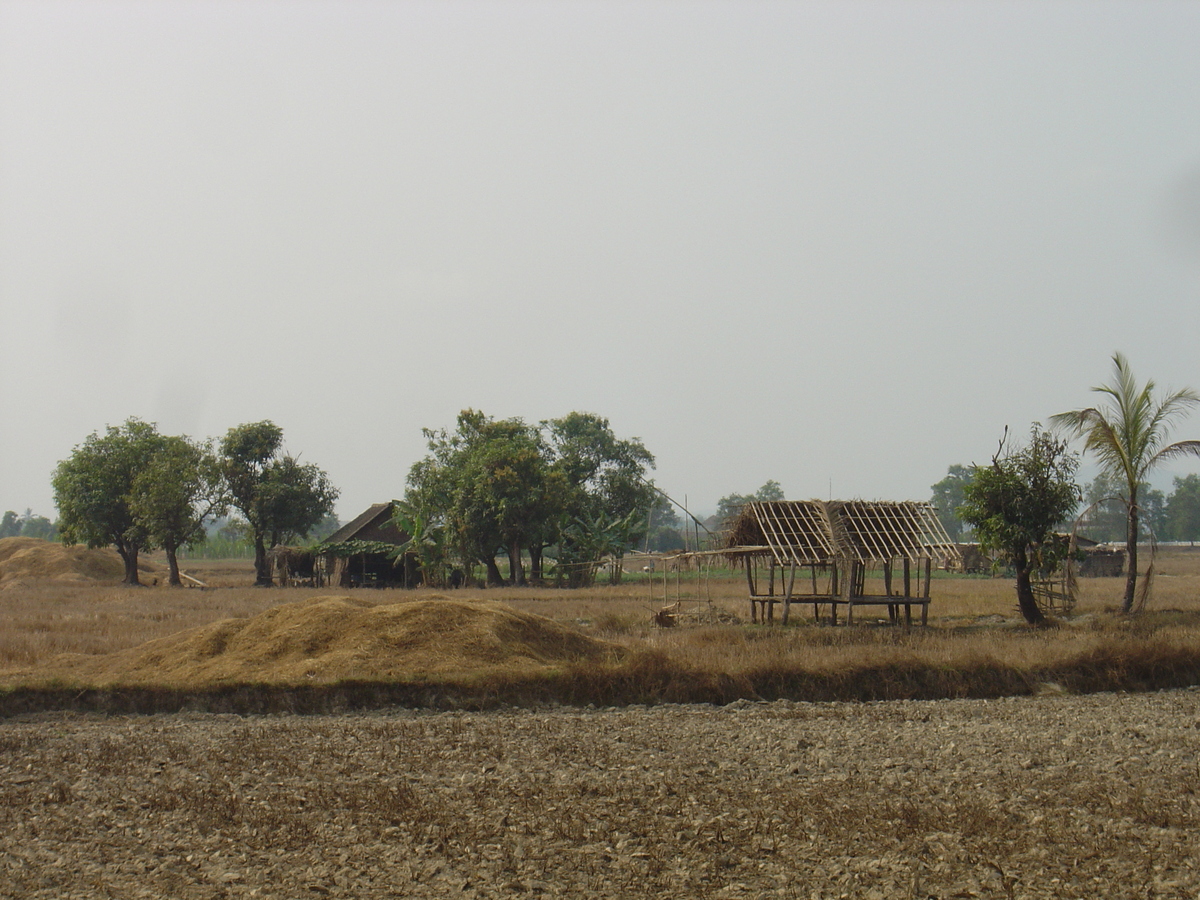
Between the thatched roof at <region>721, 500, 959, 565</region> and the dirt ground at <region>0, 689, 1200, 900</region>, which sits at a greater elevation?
the thatched roof at <region>721, 500, 959, 565</region>

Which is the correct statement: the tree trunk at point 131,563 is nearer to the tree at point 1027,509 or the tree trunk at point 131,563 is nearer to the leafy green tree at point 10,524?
Result: the tree at point 1027,509

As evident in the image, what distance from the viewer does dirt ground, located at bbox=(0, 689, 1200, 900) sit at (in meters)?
6.27

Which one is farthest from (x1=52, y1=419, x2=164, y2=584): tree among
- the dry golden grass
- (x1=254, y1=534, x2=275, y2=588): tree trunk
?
the dry golden grass

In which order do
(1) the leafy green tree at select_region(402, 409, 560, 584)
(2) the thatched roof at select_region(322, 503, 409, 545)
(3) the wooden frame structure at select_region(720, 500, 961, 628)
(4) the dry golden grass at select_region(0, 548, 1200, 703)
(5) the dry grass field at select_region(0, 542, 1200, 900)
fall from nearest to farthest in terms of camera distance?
(5) the dry grass field at select_region(0, 542, 1200, 900) < (4) the dry golden grass at select_region(0, 548, 1200, 703) < (3) the wooden frame structure at select_region(720, 500, 961, 628) < (1) the leafy green tree at select_region(402, 409, 560, 584) < (2) the thatched roof at select_region(322, 503, 409, 545)

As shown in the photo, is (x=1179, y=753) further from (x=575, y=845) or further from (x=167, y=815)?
(x=167, y=815)

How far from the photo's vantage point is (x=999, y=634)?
18.5m

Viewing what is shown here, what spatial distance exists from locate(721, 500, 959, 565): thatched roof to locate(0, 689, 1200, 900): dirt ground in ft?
26.8

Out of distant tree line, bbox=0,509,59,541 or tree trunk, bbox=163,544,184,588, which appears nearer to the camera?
tree trunk, bbox=163,544,184,588

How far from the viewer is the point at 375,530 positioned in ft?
148

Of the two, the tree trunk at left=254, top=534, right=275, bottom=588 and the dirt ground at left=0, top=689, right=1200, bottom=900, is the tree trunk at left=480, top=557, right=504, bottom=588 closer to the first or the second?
the tree trunk at left=254, top=534, right=275, bottom=588


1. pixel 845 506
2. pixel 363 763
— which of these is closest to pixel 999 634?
pixel 845 506

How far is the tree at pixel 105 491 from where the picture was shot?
43.6m

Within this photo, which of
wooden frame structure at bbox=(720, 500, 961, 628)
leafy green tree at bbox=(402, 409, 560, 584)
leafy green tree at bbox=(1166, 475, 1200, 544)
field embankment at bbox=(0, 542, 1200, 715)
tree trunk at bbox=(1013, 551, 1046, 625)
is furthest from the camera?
leafy green tree at bbox=(1166, 475, 1200, 544)

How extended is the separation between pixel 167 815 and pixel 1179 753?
9805 millimetres
